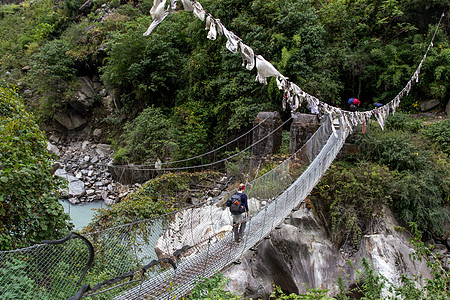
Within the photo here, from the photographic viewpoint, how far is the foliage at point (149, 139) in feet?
26.4

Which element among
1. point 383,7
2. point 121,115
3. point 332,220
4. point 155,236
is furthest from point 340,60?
point 121,115

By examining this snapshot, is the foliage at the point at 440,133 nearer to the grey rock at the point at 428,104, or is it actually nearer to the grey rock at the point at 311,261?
the grey rock at the point at 428,104

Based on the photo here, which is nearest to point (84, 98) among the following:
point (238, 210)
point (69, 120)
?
point (69, 120)

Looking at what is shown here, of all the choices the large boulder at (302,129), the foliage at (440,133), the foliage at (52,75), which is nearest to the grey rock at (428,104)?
the foliage at (440,133)

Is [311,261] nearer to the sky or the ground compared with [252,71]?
nearer to the ground

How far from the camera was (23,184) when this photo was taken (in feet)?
8.64

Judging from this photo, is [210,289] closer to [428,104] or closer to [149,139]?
[149,139]

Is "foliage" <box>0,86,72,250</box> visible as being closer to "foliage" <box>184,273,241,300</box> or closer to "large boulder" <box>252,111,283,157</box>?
"foliage" <box>184,273,241,300</box>

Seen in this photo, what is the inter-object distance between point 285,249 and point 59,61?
10.7 m

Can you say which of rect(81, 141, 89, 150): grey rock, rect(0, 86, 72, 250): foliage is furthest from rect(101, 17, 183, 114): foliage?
rect(0, 86, 72, 250): foliage

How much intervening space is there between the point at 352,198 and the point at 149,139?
18.2 feet

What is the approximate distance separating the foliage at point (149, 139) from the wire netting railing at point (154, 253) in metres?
3.48

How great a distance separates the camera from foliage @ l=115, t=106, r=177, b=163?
8.05 m

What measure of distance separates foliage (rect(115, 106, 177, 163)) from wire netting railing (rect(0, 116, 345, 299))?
3482 mm
